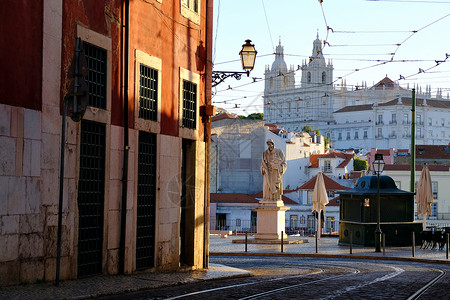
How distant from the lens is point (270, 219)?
29.5 m

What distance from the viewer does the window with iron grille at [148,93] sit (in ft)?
47.8

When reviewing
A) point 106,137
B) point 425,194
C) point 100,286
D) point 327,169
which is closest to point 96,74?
point 106,137

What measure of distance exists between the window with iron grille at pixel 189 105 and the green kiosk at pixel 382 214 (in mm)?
12802

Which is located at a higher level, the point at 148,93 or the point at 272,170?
the point at 148,93

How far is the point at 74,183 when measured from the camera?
12.2 metres

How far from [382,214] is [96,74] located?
17812 mm

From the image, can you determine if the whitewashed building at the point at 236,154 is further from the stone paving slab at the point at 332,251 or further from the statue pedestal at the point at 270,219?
the stone paving slab at the point at 332,251

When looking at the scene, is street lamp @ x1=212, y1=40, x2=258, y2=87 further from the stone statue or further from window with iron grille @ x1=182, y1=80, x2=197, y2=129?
the stone statue

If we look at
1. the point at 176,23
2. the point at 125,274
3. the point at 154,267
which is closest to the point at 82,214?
the point at 125,274

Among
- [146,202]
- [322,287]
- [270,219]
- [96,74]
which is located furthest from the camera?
[270,219]

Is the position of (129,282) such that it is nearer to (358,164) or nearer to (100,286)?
(100,286)

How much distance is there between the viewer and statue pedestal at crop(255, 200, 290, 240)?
2917cm

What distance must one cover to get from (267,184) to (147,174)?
47.9 ft

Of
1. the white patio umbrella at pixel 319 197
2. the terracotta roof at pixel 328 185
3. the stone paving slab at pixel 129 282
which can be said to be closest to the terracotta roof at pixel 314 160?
the terracotta roof at pixel 328 185
